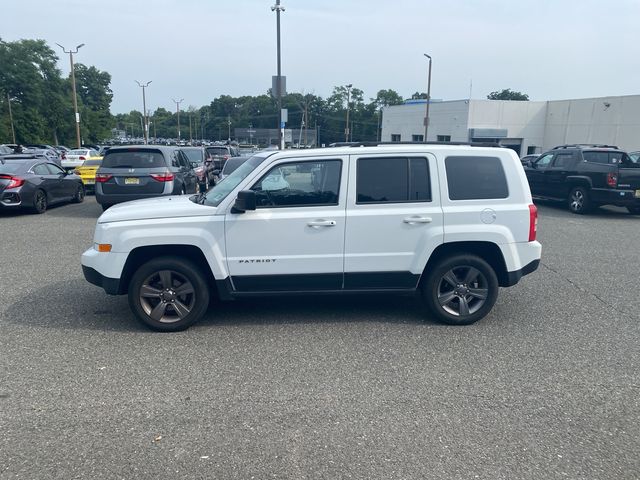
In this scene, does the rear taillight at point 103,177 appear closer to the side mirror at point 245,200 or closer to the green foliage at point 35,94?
the side mirror at point 245,200

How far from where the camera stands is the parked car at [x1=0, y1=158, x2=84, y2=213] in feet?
44.3

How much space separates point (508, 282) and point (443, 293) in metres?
0.74

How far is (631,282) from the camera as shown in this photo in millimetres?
7801

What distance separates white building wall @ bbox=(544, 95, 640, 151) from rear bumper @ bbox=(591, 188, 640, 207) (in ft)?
91.8

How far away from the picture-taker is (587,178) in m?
15.0

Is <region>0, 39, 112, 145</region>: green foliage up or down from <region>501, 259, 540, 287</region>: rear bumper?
up

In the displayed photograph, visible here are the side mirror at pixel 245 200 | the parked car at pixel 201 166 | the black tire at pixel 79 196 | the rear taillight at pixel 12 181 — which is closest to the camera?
the side mirror at pixel 245 200

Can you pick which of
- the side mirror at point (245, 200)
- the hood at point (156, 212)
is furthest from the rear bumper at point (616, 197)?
the hood at point (156, 212)

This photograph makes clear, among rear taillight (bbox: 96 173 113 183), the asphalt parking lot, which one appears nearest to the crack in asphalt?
the asphalt parking lot

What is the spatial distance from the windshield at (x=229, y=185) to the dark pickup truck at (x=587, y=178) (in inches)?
465

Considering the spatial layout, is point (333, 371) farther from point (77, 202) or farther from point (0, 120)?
point (0, 120)

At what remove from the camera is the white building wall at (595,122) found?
38.2m

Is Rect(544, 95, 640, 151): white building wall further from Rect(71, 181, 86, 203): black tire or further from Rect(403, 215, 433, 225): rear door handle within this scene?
Rect(403, 215, 433, 225): rear door handle

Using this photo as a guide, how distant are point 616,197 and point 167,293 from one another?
13.1 metres
